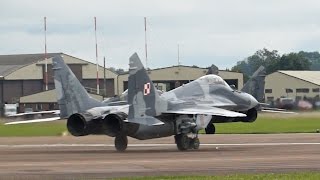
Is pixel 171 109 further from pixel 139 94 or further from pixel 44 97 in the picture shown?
pixel 44 97

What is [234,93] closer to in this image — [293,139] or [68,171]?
[293,139]

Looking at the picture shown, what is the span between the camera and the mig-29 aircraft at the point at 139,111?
32.5 metres

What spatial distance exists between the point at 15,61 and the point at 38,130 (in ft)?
223

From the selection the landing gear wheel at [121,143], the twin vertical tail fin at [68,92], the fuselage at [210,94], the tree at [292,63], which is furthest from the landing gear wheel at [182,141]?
the tree at [292,63]

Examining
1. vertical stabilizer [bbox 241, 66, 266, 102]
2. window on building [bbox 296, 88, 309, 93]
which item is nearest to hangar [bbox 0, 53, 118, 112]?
window on building [bbox 296, 88, 309, 93]

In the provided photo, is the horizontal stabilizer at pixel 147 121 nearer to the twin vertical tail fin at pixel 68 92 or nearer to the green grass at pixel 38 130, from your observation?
the twin vertical tail fin at pixel 68 92

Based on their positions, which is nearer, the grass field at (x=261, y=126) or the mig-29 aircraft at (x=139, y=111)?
the mig-29 aircraft at (x=139, y=111)

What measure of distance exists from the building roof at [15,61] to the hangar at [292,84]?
32.8 meters

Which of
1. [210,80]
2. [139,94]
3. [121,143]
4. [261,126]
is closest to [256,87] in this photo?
[261,126]

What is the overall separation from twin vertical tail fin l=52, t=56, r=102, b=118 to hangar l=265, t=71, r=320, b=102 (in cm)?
7079

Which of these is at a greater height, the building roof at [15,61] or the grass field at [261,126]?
the building roof at [15,61]

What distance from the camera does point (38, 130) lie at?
190ft

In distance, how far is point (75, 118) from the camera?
33406 mm

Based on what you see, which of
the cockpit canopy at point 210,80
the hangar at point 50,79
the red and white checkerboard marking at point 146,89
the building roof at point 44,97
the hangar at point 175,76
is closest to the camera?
the red and white checkerboard marking at point 146,89
